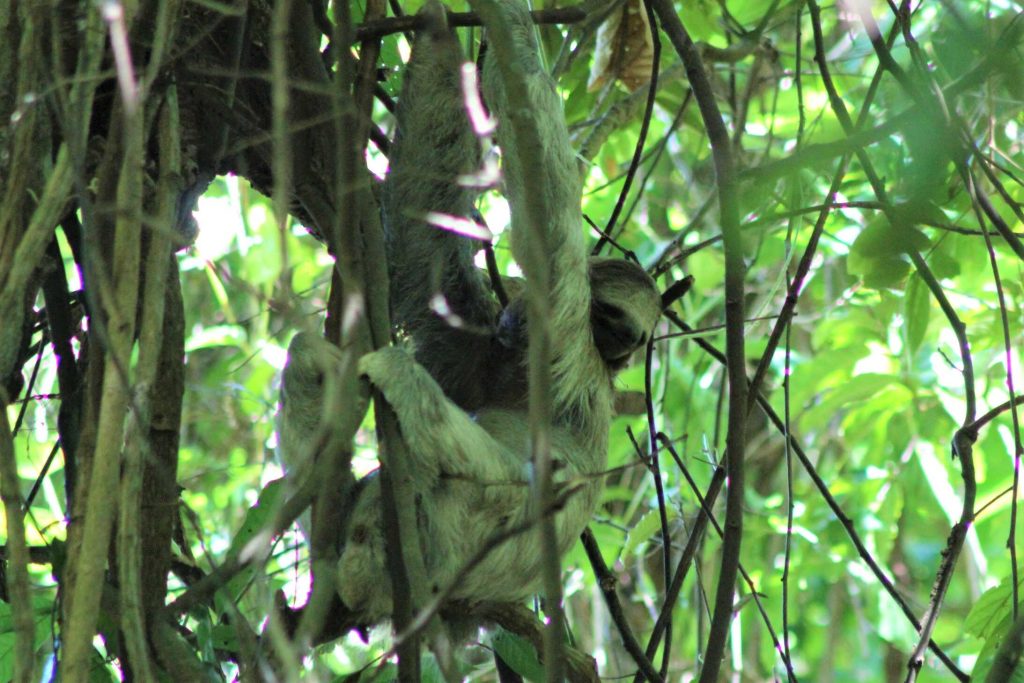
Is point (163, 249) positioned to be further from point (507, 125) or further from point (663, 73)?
point (663, 73)

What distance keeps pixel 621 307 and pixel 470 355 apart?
57cm

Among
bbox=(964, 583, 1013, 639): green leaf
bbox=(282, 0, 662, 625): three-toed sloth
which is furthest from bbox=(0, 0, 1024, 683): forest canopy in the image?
bbox=(282, 0, 662, 625): three-toed sloth

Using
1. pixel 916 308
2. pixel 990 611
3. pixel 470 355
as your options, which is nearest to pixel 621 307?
pixel 470 355

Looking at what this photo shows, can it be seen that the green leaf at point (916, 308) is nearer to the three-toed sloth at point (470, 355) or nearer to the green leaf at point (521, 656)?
the three-toed sloth at point (470, 355)

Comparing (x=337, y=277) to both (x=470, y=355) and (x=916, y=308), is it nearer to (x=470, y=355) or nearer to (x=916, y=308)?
(x=470, y=355)

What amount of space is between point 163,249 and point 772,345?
1560 mm

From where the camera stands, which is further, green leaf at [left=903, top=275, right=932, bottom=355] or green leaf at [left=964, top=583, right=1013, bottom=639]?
green leaf at [left=903, top=275, right=932, bottom=355]

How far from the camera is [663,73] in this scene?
4.79 meters

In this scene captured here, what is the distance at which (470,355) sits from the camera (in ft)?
12.4

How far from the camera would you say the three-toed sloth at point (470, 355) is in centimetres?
284

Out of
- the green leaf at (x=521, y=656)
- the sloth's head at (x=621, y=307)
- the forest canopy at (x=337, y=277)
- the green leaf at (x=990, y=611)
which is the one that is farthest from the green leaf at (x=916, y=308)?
the green leaf at (x=521, y=656)

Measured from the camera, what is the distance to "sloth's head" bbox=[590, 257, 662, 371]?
353 cm

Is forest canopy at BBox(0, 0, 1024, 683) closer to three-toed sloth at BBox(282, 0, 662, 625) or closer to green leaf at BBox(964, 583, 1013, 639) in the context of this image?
green leaf at BBox(964, 583, 1013, 639)

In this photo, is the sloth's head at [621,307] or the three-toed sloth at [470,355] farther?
the sloth's head at [621,307]
